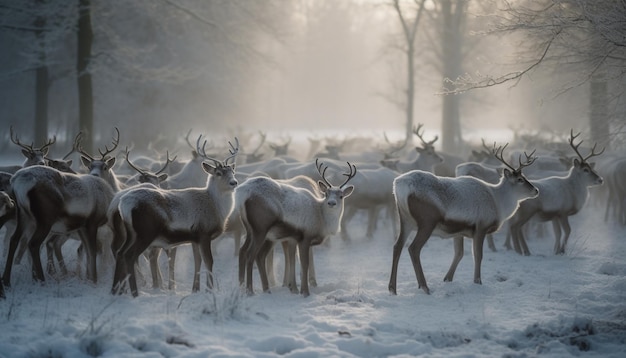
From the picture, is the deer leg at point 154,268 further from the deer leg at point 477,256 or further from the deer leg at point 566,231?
the deer leg at point 566,231

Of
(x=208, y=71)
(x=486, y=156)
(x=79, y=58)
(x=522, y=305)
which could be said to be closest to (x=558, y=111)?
(x=208, y=71)

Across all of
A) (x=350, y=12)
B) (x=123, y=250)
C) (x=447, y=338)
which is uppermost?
(x=350, y=12)

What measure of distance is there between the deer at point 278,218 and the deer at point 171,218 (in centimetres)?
38

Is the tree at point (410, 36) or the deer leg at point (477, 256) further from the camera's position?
the tree at point (410, 36)

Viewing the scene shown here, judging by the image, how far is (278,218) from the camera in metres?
8.84

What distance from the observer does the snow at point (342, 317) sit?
6.19 meters

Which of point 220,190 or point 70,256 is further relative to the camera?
point 70,256

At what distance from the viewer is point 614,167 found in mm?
15188

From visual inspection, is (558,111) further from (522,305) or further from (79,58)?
(522,305)

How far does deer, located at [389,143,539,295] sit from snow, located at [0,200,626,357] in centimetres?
52

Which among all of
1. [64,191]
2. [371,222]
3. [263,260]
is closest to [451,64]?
[371,222]

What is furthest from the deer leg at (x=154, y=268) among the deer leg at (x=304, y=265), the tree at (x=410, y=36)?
the tree at (x=410, y=36)

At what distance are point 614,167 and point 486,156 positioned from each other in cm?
302

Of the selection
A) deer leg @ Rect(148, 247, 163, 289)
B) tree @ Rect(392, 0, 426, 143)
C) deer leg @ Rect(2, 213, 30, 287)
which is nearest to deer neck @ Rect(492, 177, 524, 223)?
deer leg @ Rect(148, 247, 163, 289)
